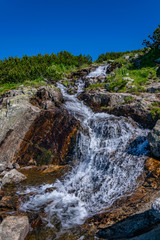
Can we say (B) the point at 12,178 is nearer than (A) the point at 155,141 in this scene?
No

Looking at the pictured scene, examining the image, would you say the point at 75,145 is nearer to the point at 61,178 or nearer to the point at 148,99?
the point at 61,178

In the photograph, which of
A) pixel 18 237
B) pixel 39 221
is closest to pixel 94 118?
pixel 39 221

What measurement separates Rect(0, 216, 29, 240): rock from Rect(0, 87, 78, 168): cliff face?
7.49m

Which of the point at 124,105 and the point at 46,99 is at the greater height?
the point at 46,99

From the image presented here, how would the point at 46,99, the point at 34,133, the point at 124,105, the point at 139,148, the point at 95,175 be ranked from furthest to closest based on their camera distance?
the point at 46,99 → the point at 124,105 → the point at 34,133 → the point at 139,148 → the point at 95,175

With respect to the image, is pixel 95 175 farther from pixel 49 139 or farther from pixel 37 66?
pixel 37 66

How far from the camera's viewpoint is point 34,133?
16547mm

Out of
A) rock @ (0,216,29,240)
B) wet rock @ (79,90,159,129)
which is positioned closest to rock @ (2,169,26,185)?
rock @ (0,216,29,240)

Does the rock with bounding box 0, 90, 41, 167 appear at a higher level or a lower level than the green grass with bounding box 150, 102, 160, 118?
lower

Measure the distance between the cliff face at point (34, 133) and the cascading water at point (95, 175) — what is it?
1.58 meters

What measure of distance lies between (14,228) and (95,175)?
6.06m

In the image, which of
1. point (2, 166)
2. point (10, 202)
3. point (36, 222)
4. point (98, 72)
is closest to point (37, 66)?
point (98, 72)

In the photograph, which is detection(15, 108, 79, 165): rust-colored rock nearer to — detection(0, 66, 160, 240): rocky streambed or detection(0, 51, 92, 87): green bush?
detection(0, 66, 160, 240): rocky streambed

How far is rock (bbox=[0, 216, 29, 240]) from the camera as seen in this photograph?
6.62m
